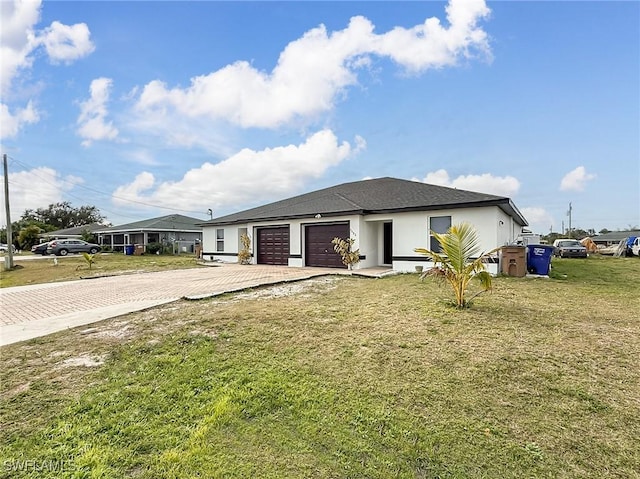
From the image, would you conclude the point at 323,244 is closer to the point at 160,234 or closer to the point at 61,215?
the point at 160,234

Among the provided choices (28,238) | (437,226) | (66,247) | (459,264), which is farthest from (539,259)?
(28,238)

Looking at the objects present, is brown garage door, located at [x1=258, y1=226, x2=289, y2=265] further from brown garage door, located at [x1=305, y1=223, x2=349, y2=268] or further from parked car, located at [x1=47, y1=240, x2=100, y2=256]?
parked car, located at [x1=47, y1=240, x2=100, y2=256]

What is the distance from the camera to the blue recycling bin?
39.5 ft

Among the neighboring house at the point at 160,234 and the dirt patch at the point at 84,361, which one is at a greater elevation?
the neighboring house at the point at 160,234

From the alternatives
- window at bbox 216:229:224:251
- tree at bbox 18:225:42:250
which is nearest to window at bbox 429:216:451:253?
window at bbox 216:229:224:251

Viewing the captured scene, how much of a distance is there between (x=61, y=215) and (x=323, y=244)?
63.0 meters

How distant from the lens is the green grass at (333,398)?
2.67 metres

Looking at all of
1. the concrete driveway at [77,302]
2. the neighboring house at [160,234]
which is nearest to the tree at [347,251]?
the concrete driveway at [77,302]

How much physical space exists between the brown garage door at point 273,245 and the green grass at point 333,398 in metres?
12.3

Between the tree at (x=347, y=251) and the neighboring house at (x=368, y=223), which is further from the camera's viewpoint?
the tree at (x=347, y=251)

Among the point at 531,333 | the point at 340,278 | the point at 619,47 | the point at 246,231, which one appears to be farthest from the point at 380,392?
the point at 246,231

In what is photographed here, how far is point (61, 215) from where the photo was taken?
195 feet

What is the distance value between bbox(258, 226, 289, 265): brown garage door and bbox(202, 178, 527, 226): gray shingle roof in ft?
3.07

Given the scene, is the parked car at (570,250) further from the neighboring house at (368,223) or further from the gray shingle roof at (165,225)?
the gray shingle roof at (165,225)
